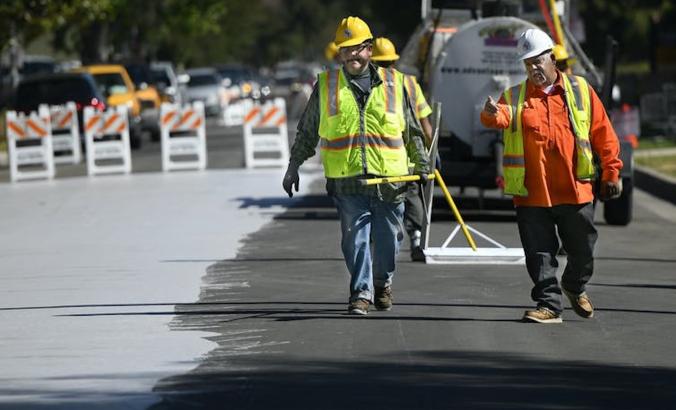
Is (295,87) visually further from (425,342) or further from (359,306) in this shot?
(425,342)

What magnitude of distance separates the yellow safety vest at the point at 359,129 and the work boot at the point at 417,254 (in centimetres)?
343

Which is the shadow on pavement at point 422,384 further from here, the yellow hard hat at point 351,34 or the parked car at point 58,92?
the parked car at point 58,92

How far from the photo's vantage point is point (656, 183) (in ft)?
78.8

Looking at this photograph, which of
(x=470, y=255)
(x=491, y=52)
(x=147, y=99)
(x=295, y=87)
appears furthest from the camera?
(x=295, y=87)

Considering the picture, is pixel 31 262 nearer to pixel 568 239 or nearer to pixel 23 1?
pixel 568 239

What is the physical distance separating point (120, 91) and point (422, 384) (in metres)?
28.5

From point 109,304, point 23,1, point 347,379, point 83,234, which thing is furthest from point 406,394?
point 23,1

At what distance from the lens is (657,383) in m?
8.65

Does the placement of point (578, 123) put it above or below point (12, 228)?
above

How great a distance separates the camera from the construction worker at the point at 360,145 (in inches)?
430

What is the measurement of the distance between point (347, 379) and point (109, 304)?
358 cm

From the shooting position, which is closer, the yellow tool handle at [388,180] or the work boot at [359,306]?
the yellow tool handle at [388,180]

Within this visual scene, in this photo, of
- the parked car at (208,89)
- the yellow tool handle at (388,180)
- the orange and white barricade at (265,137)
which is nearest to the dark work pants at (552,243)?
the yellow tool handle at (388,180)

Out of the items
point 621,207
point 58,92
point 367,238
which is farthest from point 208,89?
point 367,238
